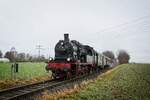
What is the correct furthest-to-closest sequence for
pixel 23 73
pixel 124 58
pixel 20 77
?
pixel 124 58
pixel 23 73
pixel 20 77

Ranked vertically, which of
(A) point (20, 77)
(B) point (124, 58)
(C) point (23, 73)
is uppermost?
(B) point (124, 58)

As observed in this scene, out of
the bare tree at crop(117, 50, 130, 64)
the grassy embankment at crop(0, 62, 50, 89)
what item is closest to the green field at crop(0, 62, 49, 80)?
the grassy embankment at crop(0, 62, 50, 89)

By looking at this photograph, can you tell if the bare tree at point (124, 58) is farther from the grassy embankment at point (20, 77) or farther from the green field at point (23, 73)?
the grassy embankment at point (20, 77)

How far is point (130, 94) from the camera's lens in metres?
11.4

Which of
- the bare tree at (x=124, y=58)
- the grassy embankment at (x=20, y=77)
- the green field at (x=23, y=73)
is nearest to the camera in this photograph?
the grassy embankment at (x=20, y=77)

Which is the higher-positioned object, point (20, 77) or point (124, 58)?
point (124, 58)

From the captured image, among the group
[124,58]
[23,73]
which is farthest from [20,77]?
[124,58]

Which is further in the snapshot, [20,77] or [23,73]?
[23,73]

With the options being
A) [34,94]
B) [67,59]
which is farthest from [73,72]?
[34,94]

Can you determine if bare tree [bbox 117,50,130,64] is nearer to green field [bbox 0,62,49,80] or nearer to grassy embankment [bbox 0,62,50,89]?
green field [bbox 0,62,49,80]

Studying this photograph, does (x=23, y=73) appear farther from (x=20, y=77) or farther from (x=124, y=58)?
(x=124, y=58)

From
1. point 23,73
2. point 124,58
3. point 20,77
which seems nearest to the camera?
point 20,77

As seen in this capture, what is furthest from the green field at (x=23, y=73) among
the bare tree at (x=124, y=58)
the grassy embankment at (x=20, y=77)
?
the bare tree at (x=124, y=58)

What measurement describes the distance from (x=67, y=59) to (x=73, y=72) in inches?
88.5
